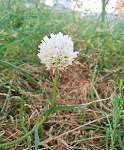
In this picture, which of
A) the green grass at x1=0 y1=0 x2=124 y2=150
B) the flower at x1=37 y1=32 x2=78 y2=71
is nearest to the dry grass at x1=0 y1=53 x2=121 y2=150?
the green grass at x1=0 y1=0 x2=124 y2=150

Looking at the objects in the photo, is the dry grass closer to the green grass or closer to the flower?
the green grass

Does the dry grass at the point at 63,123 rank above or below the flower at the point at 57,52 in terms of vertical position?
below

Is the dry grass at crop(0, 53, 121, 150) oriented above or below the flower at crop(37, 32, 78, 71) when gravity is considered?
below

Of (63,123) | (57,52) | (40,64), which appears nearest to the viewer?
(57,52)

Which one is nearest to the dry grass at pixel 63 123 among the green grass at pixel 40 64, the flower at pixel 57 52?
the green grass at pixel 40 64

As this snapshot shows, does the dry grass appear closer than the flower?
No

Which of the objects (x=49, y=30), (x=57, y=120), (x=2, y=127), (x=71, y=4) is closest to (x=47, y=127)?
(x=57, y=120)

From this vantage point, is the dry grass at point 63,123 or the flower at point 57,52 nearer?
the flower at point 57,52

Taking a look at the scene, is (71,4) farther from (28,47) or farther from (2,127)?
(2,127)

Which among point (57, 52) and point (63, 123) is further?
point (63, 123)

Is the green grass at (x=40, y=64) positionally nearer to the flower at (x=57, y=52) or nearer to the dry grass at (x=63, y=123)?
Answer: the dry grass at (x=63, y=123)

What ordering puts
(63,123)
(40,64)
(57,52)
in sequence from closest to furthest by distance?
(57,52), (63,123), (40,64)
